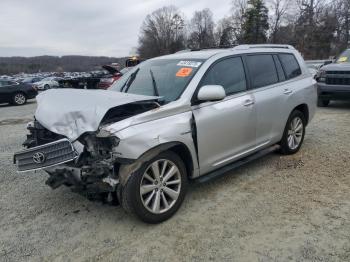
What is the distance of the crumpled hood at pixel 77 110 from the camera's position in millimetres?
3346

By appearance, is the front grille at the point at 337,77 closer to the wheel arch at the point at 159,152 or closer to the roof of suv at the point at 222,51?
the roof of suv at the point at 222,51

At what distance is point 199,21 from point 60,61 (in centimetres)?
5762

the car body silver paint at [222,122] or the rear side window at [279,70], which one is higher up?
the rear side window at [279,70]

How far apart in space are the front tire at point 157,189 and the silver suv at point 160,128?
1cm

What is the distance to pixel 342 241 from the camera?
314cm

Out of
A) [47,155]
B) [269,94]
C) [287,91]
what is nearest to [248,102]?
[269,94]

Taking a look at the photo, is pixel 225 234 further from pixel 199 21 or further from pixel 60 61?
pixel 60 61

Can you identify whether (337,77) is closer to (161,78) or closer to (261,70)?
(261,70)

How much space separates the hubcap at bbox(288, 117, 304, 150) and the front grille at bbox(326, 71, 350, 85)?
500 cm

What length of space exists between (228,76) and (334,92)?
700 cm

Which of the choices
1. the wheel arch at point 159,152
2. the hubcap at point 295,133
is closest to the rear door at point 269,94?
the hubcap at point 295,133

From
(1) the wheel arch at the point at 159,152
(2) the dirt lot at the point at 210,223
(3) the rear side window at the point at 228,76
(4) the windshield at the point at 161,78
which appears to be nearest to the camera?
(2) the dirt lot at the point at 210,223

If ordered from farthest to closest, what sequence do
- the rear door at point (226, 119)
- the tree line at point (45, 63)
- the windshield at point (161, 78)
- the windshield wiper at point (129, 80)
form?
the tree line at point (45, 63), the windshield wiper at point (129, 80), the windshield at point (161, 78), the rear door at point (226, 119)

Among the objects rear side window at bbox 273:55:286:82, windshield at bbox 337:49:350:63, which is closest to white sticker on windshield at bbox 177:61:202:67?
rear side window at bbox 273:55:286:82
